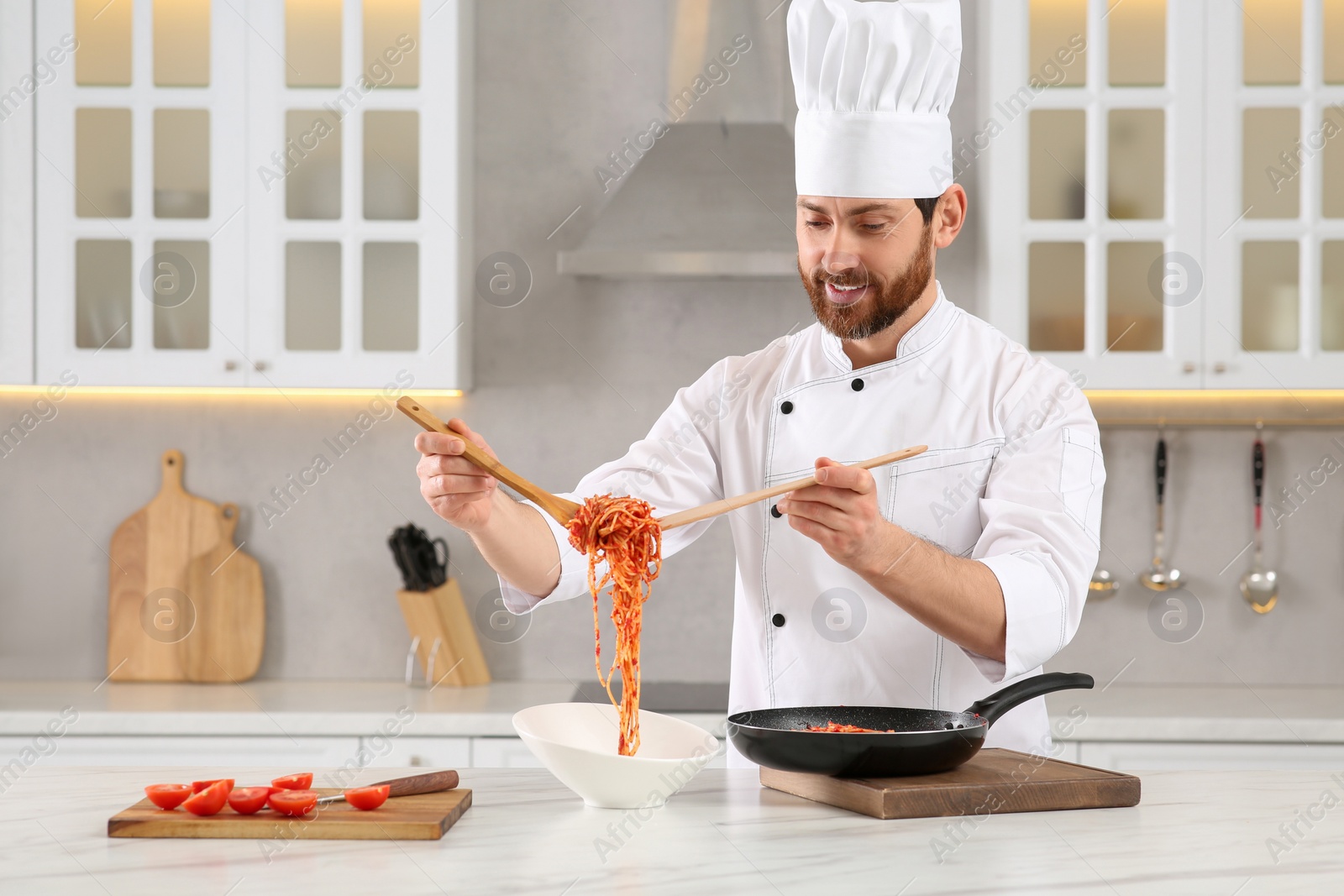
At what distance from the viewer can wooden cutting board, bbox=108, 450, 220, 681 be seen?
3008mm

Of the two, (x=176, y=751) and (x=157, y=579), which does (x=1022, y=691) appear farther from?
(x=157, y=579)

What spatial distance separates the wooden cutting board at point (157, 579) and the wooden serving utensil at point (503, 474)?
6.08 ft

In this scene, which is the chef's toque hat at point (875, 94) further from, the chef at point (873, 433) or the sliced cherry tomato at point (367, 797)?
the sliced cherry tomato at point (367, 797)

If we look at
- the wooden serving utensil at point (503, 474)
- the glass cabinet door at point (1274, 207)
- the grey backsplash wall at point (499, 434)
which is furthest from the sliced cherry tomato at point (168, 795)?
the glass cabinet door at point (1274, 207)

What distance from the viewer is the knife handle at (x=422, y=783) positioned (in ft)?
4.28

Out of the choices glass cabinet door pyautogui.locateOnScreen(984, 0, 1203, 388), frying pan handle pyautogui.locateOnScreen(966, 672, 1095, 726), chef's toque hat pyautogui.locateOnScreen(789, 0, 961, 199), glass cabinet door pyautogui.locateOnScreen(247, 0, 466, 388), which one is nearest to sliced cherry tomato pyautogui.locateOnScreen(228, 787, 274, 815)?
frying pan handle pyautogui.locateOnScreen(966, 672, 1095, 726)

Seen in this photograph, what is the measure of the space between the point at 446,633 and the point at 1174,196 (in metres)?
1.98

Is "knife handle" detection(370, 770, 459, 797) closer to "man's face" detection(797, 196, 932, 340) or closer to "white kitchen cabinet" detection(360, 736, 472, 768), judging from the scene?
"man's face" detection(797, 196, 932, 340)

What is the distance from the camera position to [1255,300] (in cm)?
278

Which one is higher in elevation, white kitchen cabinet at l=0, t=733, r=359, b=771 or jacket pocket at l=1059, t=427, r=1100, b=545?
jacket pocket at l=1059, t=427, r=1100, b=545

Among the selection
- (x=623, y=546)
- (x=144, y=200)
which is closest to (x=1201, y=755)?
(x=623, y=546)

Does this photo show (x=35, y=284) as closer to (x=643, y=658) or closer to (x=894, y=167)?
(x=643, y=658)

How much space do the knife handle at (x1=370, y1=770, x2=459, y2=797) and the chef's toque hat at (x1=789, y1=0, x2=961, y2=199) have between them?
0.99 m

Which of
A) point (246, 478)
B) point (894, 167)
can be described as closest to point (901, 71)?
point (894, 167)
